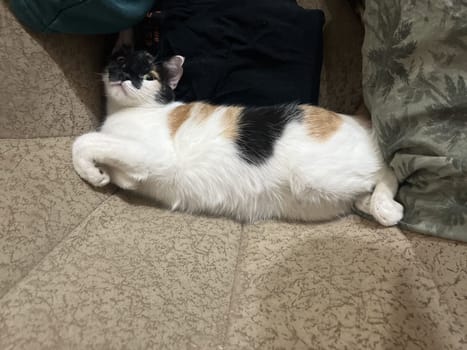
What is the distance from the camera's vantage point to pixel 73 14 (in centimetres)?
103

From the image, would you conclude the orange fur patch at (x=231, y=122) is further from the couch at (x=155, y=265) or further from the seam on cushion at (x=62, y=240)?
the seam on cushion at (x=62, y=240)

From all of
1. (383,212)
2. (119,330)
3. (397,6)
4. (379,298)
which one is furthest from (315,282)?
(397,6)

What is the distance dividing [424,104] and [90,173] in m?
0.87

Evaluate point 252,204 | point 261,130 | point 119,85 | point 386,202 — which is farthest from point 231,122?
point 386,202

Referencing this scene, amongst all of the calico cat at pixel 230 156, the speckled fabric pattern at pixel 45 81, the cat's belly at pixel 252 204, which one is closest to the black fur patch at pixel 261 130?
the calico cat at pixel 230 156

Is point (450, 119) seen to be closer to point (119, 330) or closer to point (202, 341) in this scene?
point (202, 341)

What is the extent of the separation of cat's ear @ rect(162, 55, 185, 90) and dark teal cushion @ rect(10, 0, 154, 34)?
175 mm

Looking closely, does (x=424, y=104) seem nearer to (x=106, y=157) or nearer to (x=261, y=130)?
(x=261, y=130)

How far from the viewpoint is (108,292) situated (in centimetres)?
92

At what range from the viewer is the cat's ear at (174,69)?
124 cm

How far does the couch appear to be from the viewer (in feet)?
2.77

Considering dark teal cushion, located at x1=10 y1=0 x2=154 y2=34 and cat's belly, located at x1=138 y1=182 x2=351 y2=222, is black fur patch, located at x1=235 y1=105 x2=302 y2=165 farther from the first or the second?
dark teal cushion, located at x1=10 y1=0 x2=154 y2=34

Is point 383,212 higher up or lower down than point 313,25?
lower down

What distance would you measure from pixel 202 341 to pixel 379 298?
40 centimetres
